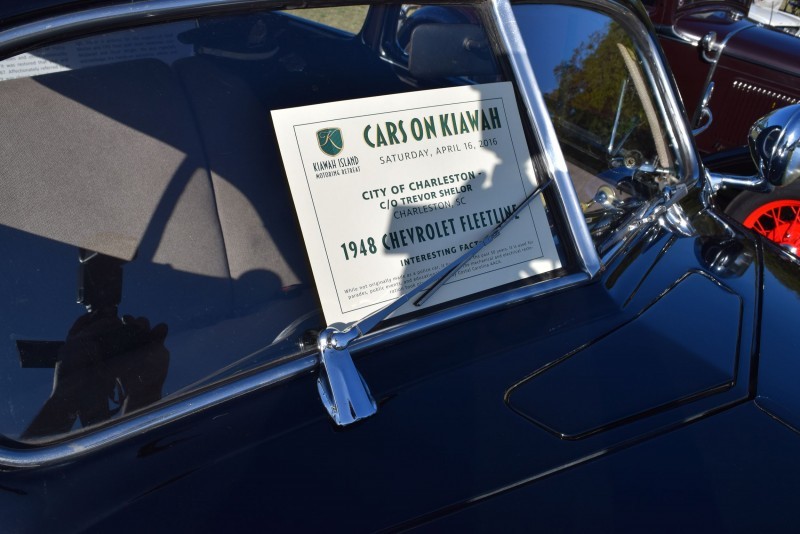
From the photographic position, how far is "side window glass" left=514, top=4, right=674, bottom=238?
162 cm

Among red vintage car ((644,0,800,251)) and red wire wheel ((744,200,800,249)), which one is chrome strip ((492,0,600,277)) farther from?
red vintage car ((644,0,800,251))

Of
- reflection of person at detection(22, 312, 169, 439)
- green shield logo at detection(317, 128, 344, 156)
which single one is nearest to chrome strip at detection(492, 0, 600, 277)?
green shield logo at detection(317, 128, 344, 156)

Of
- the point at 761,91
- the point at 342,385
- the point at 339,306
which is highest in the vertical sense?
the point at 761,91

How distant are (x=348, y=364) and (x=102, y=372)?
0.38 m

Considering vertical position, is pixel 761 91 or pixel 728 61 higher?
pixel 728 61

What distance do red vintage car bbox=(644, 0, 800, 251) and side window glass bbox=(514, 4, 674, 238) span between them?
214 cm

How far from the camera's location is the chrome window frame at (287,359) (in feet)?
3.51

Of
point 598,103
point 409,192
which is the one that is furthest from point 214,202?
point 598,103

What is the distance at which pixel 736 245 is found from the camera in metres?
1.65

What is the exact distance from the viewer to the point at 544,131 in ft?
4.88

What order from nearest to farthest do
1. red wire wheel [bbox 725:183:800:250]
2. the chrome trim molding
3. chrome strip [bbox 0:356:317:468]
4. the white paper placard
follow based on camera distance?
chrome strip [bbox 0:356:317:468] < the white paper placard < red wire wheel [bbox 725:183:800:250] < the chrome trim molding

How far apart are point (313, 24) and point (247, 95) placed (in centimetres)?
19

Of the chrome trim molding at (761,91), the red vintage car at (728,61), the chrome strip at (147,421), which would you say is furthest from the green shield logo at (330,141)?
the chrome trim molding at (761,91)

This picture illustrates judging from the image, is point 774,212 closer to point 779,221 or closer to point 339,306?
point 779,221
